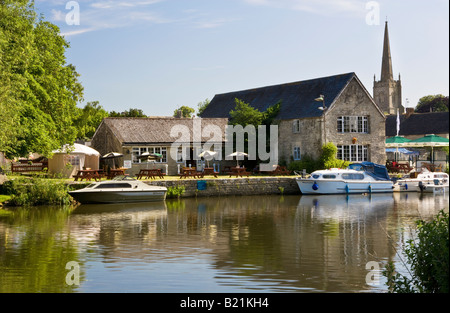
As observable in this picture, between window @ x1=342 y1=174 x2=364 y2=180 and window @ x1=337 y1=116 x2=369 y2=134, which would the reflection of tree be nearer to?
window @ x1=342 y1=174 x2=364 y2=180

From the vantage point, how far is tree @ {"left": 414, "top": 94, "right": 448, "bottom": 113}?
92.0 meters

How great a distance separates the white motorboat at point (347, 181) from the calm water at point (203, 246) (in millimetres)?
6838

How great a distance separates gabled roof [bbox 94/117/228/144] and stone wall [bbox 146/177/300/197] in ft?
28.7

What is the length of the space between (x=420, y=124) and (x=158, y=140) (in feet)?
147

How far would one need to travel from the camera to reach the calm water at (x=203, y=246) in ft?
43.8

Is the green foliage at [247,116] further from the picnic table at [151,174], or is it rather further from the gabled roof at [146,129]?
the picnic table at [151,174]

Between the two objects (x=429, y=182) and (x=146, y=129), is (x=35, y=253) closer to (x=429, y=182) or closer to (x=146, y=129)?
(x=429, y=182)

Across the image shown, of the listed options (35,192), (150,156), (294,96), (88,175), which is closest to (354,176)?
(294,96)

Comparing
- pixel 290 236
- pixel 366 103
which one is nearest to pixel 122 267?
pixel 290 236

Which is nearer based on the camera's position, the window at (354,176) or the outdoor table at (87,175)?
the outdoor table at (87,175)

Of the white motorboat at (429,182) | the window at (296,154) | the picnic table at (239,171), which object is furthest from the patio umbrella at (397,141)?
the picnic table at (239,171)

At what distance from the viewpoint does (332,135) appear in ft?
152

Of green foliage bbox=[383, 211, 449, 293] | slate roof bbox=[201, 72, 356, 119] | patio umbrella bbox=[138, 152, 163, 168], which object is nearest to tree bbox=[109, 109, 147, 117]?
slate roof bbox=[201, 72, 356, 119]

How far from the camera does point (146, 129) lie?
45.8 meters
